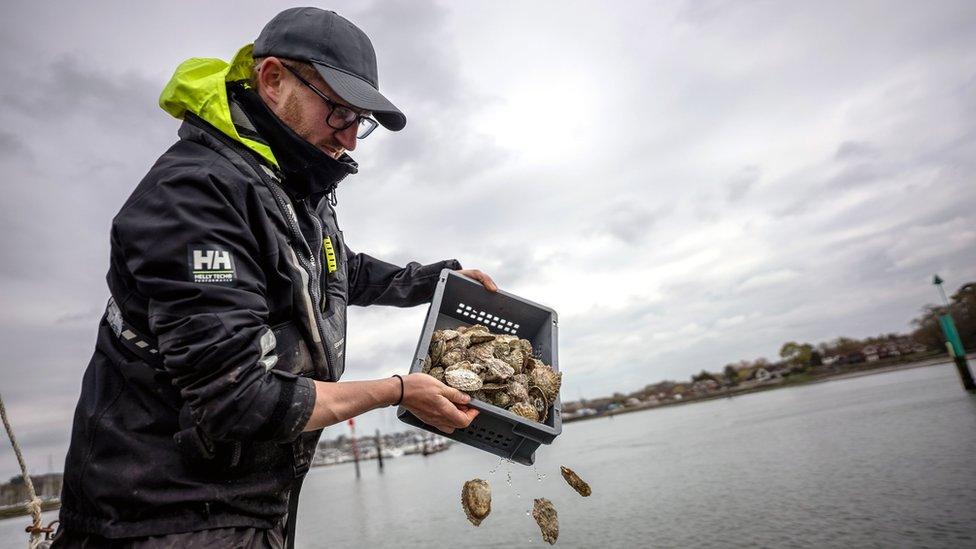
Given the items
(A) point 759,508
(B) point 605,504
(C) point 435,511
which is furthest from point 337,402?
(C) point 435,511

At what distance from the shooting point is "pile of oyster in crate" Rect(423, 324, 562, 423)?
2775 mm

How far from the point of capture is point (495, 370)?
2.87 meters

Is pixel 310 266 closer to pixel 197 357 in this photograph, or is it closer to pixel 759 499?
pixel 197 357

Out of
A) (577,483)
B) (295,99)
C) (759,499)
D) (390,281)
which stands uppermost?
(295,99)

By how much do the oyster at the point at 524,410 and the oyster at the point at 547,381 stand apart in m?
0.22

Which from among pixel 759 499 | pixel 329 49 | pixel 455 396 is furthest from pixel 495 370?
pixel 759 499

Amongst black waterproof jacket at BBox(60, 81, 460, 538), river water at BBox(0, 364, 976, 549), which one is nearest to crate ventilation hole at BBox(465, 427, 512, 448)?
black waterproof jacket at BBox(60, 81, 460, 538)

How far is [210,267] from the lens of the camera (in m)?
1.63

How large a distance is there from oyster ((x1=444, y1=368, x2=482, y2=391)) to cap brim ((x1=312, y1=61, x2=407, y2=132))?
4.28 ft

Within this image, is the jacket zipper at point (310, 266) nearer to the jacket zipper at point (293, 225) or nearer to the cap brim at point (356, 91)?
the jacket zipper at point (293, 225)

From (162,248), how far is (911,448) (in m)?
25.7

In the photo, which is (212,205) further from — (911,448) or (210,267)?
(911,448)

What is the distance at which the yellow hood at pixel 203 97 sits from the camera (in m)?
1.95

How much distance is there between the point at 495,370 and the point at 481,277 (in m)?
0.74
